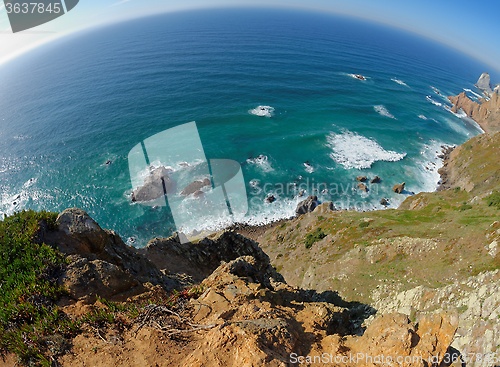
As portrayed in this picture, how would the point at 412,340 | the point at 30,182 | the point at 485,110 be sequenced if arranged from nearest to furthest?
the point at 412,340 < the point at 30,182 < the point at 485,110

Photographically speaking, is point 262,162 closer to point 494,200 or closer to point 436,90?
point 494,200

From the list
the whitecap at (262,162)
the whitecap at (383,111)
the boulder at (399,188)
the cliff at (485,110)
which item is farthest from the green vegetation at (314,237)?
the cliff at (485,110)

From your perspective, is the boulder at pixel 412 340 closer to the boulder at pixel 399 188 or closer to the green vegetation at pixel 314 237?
the green vegetation at pixel 314 237

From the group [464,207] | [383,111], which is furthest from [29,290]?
[383,111]

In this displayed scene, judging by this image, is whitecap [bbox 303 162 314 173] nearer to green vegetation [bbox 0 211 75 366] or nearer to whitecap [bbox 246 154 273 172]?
whitecap [bbox 246 154 273 172]

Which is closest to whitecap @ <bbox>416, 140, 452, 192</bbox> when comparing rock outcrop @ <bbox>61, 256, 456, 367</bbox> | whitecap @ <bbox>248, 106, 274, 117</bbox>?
whitecap @ <bbox>248, 106, 274, 117</bbox>

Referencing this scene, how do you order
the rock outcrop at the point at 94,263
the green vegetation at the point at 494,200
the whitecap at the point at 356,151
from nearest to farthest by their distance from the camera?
the rock outcrop at the point at 94,263 < the green vegetation at the point at 494,200 < the whitecap at the point at 356,151
